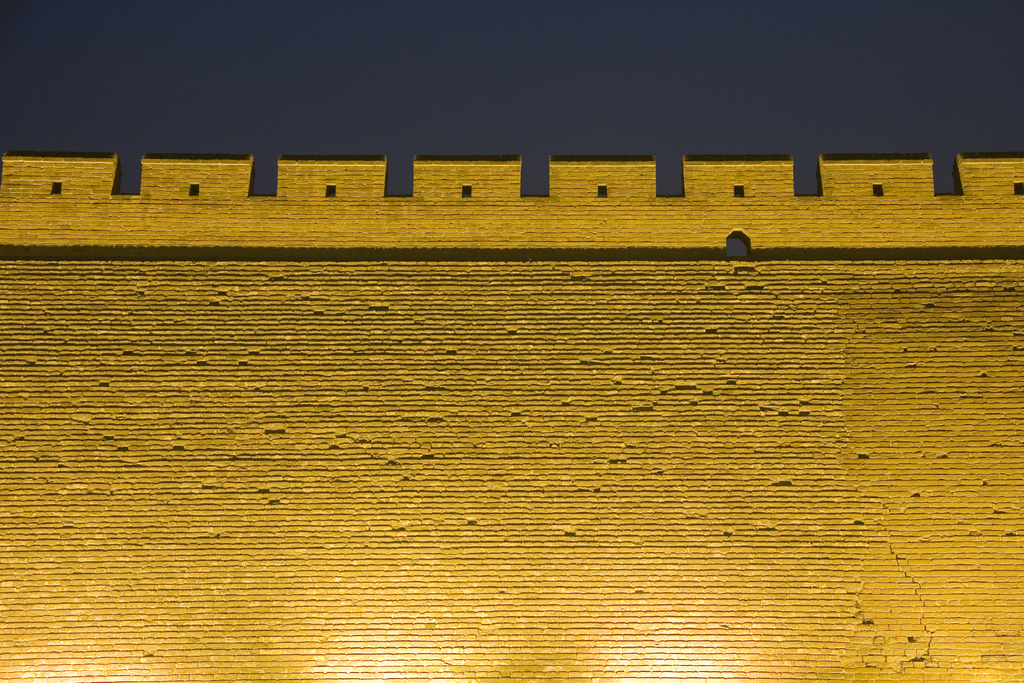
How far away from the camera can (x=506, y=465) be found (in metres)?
6.10

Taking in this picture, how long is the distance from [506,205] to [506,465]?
Answer: 217 centimetres

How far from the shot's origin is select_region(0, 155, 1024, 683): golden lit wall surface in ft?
19.0

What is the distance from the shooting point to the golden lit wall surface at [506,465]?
5793mm

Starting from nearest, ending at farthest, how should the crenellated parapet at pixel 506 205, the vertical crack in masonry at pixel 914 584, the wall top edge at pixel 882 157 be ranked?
the vertical crack in masonry at pixel 914 584 → the crenellated parapet at pixel 506 205 → the wall top edge at pixel 882 157

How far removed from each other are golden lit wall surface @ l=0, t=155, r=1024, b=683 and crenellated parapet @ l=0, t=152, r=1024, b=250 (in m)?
0.10

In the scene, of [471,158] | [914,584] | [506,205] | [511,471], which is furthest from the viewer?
[471,158]

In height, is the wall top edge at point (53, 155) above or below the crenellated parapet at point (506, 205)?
above

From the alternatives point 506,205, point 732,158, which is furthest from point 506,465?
point 732,158

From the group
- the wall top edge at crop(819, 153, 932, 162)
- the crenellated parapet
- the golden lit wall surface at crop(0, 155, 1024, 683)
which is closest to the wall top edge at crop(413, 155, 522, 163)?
the crenellated parapet

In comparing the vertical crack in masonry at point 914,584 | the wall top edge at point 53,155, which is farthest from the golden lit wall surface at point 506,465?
the wall top edge at point 53,155

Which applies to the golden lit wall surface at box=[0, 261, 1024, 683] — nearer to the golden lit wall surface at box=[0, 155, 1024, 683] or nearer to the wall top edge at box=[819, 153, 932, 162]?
the golden lit wall surface at box=[0, 155, 1024, 683]

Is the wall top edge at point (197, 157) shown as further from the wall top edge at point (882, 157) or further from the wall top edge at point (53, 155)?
the wall top edge at point (882, 157)

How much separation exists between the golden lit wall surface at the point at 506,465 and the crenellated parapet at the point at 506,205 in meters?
0.10

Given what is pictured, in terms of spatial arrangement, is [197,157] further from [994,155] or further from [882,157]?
[994,155]
